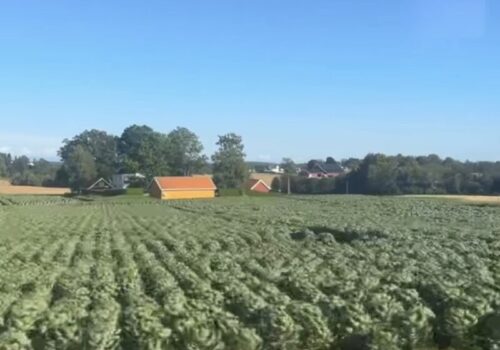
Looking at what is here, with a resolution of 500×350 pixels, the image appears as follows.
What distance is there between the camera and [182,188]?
4001 inches

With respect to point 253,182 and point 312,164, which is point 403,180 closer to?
point 253,182

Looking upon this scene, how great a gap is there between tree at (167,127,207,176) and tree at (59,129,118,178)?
61.2ft

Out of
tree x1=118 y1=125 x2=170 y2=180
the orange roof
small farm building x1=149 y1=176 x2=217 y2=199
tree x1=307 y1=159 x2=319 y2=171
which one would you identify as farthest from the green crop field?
tree x1=307 y1=159 x2=319 y2=171

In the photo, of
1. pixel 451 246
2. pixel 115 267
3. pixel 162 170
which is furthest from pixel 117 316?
pixel 162 170

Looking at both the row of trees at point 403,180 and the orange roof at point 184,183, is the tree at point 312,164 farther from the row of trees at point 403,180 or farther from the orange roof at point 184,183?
the orange roof at point 184,183

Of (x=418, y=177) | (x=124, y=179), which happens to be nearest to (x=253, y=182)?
(x=124, y=179)

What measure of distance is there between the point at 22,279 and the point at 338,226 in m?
20.8

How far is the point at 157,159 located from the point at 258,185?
81.3ft

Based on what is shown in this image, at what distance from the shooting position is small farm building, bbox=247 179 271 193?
119 meters

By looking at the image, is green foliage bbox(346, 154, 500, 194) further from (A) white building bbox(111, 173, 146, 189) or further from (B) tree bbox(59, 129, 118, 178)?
(B) tree bbox(59, 129, 118, 178)

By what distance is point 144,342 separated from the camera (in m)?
8.52

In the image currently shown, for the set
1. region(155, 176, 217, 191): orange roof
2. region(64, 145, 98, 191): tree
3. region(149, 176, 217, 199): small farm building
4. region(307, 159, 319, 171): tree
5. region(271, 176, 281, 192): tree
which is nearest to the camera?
region(149, 176, 217, 199): small farm building

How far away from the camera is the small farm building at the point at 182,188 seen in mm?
100438

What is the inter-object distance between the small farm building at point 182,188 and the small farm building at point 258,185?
14.5 metres
